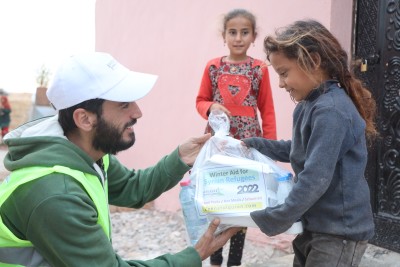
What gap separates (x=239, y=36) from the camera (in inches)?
123

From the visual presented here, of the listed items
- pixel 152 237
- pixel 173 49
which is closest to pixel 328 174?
pixel 152 237

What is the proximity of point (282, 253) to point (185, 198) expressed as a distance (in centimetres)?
198

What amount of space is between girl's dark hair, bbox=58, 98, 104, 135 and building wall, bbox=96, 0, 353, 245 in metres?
1.74

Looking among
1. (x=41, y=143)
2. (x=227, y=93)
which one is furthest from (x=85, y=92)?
(x=227, y=93)

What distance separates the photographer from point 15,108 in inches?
587

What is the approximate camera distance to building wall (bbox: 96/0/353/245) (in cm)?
369

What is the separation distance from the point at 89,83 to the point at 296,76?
76 centimetres

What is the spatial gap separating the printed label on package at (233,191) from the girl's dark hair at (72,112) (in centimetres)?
49

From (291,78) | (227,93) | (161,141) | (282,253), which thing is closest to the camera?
(291,78)

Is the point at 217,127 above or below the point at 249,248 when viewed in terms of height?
above

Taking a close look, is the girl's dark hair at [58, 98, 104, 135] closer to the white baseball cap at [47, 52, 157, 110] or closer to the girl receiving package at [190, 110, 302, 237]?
the white baseball cap at [47, 52, 157, 110]

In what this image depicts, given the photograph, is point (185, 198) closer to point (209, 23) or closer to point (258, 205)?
point (258, 205)

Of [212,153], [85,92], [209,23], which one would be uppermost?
[209,23]

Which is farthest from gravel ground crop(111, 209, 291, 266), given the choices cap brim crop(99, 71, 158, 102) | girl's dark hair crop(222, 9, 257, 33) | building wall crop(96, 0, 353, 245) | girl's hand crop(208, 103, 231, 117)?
cap brim crop(99, 71, 158, 102)
